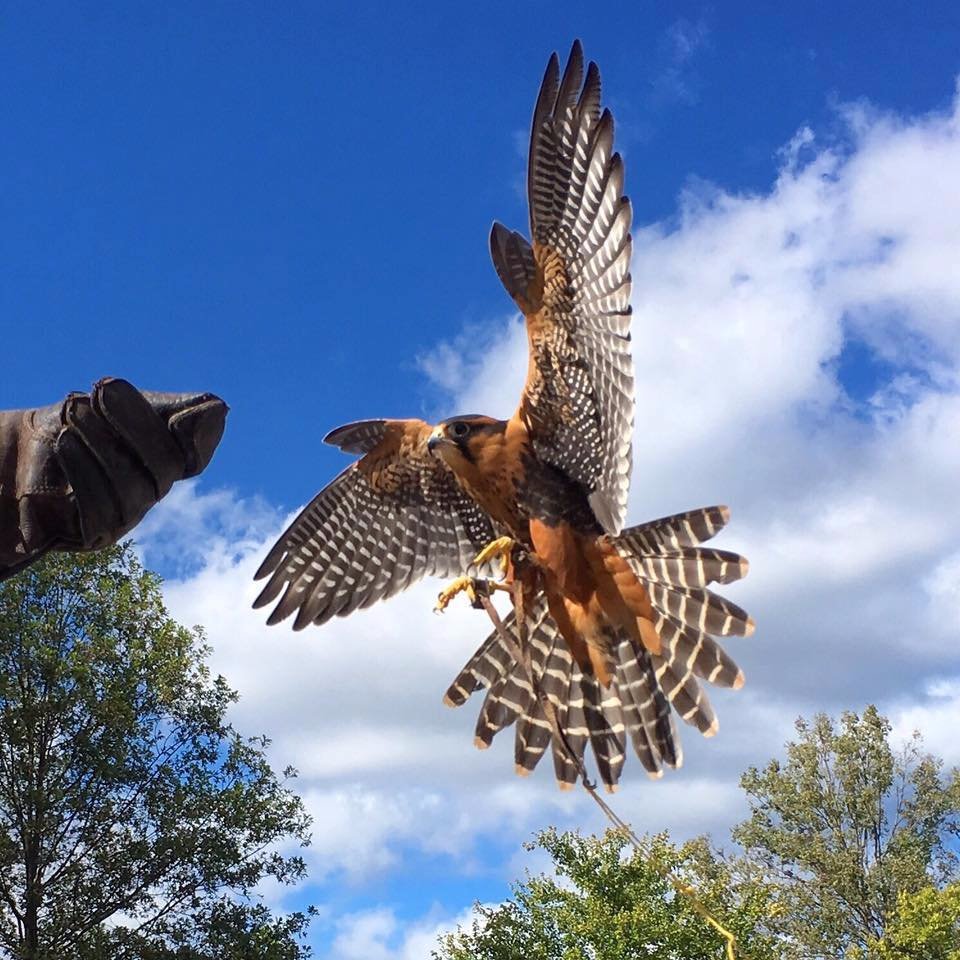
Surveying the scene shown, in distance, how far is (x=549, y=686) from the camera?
4.15 m

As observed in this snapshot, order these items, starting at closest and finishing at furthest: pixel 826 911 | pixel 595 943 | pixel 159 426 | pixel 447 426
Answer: pixel 159 426 < pixel 447 426 < pixel 595 943 < pixel 826 911

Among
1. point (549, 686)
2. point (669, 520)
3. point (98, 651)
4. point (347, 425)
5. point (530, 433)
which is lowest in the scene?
Answer: point (549, 686)

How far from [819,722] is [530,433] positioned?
24.2m

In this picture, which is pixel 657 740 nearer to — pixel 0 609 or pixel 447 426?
pixel 447 426

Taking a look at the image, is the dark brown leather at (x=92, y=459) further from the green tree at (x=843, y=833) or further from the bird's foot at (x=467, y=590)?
the green tree at (x=843, y=833)

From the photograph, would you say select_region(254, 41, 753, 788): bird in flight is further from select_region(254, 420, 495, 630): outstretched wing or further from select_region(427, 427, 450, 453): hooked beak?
select_region(254, 420, 495, 630): outstretched wing

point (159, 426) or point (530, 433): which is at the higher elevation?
point (530, 433)

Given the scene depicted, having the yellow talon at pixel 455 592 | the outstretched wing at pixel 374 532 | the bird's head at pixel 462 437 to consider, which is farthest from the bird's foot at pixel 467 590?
the outstretched wing at pixel 374 532

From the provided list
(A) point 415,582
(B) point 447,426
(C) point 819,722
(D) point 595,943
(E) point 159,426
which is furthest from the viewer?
(C) point 819,722

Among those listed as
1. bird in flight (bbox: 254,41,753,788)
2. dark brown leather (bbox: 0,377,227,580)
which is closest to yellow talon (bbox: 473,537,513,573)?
bird in flight (bbox: 254,41,753,788)

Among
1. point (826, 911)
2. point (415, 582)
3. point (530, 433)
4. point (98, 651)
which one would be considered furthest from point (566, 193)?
point (826, 911)

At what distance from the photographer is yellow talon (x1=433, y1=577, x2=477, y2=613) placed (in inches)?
136

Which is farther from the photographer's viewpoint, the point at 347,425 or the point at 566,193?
the point at 347,425

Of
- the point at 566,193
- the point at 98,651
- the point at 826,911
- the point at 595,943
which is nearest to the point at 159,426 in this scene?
the point at 566,193
